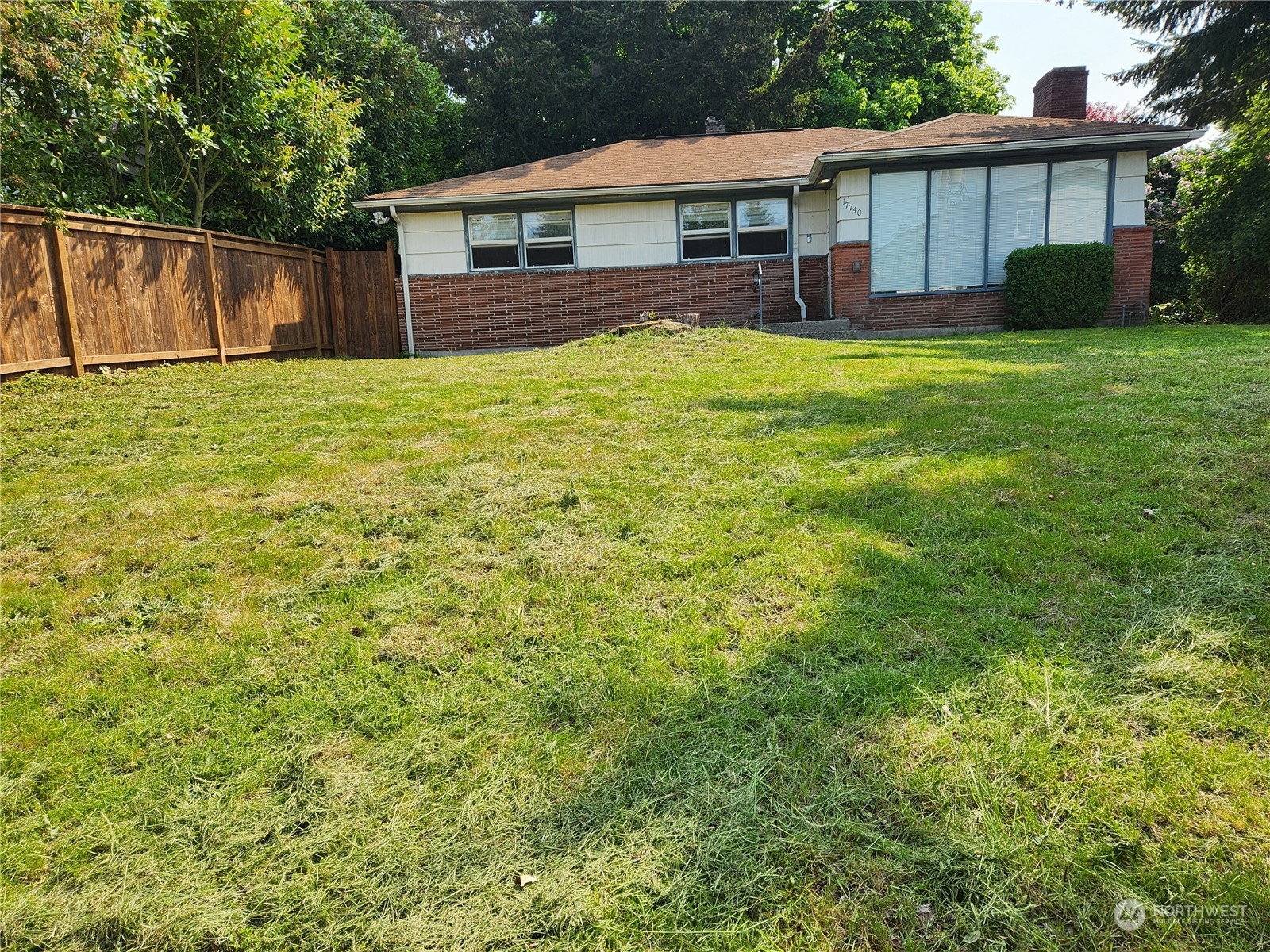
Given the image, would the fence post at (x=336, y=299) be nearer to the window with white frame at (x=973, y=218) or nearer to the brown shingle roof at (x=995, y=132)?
the brown shingle roof at (x=995, y=132)

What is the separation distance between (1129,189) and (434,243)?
12721 millimetres

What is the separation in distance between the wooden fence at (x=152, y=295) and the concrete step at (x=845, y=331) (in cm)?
821

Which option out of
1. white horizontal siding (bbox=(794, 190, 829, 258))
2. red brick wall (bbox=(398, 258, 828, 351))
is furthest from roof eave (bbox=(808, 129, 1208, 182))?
red brick wall (bbox=(398, 258, 828, 351))

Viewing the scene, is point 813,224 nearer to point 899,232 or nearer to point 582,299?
point 899,232

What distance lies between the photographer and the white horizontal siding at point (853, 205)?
42.9ft

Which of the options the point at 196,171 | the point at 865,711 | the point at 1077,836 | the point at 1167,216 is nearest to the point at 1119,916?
the point at 1077,836

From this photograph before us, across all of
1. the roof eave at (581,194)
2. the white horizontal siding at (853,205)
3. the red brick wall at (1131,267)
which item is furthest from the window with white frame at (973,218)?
the roof eave at (581,194)

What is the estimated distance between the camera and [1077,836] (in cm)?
189

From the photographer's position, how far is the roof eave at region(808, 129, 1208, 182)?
12.2m

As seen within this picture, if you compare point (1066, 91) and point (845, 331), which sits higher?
point (1066, 91)

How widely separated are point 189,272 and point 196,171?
3.14m

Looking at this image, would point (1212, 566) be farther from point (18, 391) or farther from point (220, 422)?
point (18, 391)

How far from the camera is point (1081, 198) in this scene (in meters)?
12.9

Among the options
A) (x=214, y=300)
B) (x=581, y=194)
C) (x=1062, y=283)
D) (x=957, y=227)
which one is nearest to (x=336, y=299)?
(x=214, y=300)
